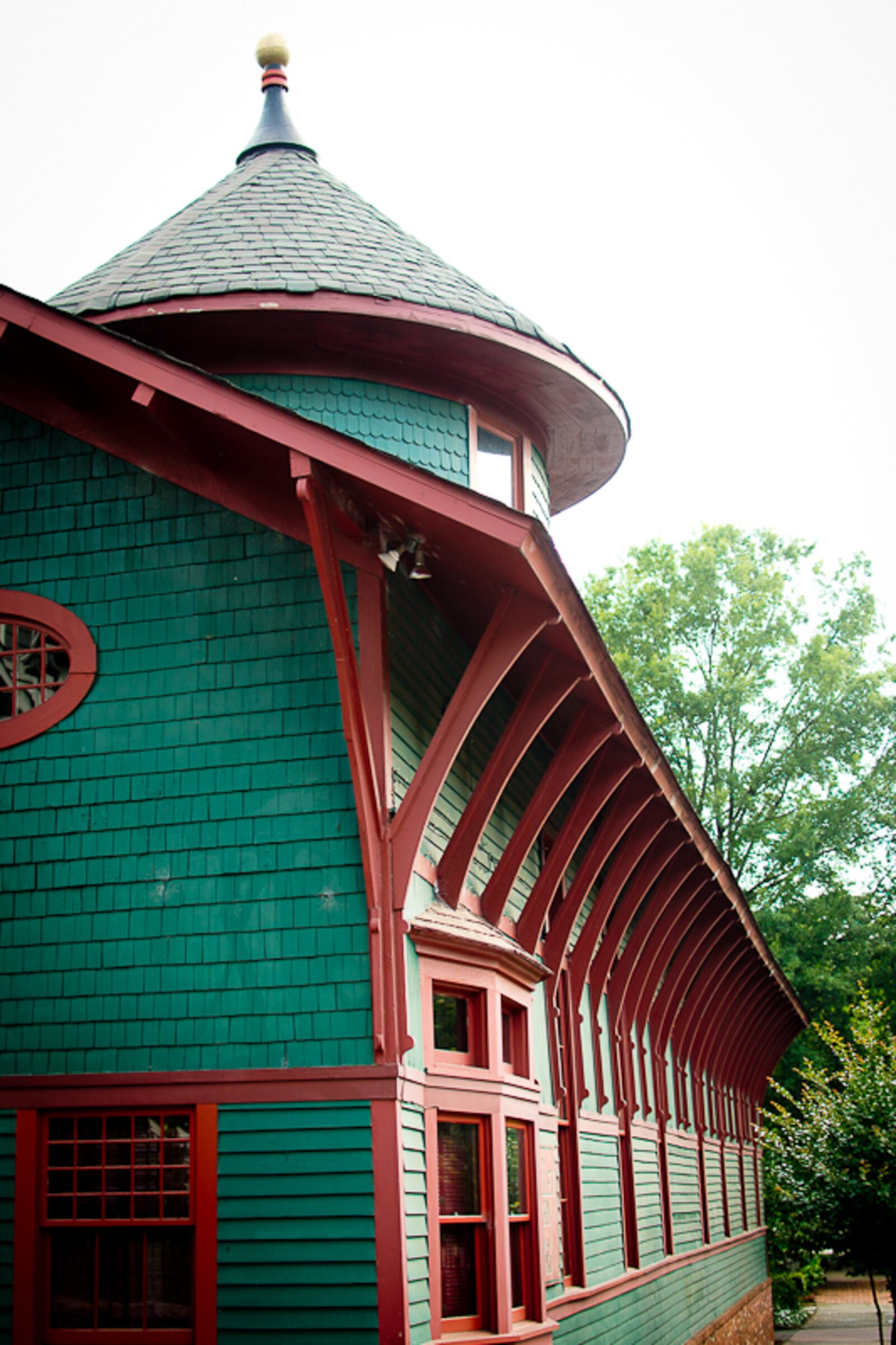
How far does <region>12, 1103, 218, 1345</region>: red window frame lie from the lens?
26.6ft

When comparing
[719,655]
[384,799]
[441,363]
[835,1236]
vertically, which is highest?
[719,655]

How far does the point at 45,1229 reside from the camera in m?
8.47

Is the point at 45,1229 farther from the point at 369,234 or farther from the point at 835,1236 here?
the point at 835,1236

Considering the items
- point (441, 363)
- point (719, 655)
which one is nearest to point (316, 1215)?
point (441, 363)

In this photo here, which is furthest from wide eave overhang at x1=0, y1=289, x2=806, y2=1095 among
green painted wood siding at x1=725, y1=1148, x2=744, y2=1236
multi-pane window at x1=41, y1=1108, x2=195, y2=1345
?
green painted wood siding at x1=725, y1=1148, x2=744, y2=1236

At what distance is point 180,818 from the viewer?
891 cm

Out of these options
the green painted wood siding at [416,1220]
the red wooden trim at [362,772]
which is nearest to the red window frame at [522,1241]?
the green painted wood siding at [416,1220]

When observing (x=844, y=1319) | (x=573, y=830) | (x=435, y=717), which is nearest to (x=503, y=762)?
(x=435, y=717)

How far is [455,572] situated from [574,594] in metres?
0.80

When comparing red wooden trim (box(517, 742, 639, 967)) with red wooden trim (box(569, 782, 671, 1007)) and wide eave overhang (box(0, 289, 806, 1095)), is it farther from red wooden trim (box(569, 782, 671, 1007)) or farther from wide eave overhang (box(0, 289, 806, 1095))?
red wooden trim (box(569, 782, 671, 1007))

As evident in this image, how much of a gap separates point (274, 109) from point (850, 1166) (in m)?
15.1

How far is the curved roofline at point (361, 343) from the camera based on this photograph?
35.4 ft

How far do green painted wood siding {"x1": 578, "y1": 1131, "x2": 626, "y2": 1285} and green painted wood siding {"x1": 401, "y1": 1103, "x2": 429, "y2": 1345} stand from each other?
4914mm

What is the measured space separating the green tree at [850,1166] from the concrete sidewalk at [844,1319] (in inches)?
296
